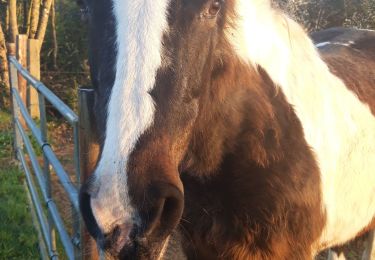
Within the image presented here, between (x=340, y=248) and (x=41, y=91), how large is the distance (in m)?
2.26

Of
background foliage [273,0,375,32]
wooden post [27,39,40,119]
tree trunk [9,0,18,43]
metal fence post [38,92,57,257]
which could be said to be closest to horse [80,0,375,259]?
metal fence post [38,92,57,257]

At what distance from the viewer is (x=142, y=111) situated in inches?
50.0

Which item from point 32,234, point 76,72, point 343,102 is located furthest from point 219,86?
point 76,72

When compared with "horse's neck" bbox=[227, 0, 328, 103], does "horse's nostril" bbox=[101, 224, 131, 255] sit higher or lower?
lower

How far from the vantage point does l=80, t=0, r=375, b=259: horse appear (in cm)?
124

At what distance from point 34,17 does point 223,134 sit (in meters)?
7.10

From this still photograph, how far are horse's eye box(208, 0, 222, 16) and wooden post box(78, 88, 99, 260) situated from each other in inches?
21.0

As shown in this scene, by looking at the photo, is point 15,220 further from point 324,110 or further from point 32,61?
point 324,110

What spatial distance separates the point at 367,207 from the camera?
2.50m

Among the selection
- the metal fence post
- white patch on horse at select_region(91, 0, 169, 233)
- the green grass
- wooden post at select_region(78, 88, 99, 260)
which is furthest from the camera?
the green grass

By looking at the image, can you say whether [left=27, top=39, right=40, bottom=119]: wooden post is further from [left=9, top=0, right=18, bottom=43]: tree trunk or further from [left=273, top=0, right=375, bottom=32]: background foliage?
[left=273, top=0, right=375, bottom=32]: background foliage

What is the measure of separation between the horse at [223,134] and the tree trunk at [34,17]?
655 cm

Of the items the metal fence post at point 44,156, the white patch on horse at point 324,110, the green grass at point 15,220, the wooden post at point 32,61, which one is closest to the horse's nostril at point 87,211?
the white patch on horse at point 324,110

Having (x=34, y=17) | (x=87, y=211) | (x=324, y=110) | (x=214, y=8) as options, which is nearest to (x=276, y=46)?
(x=324, y=110)
